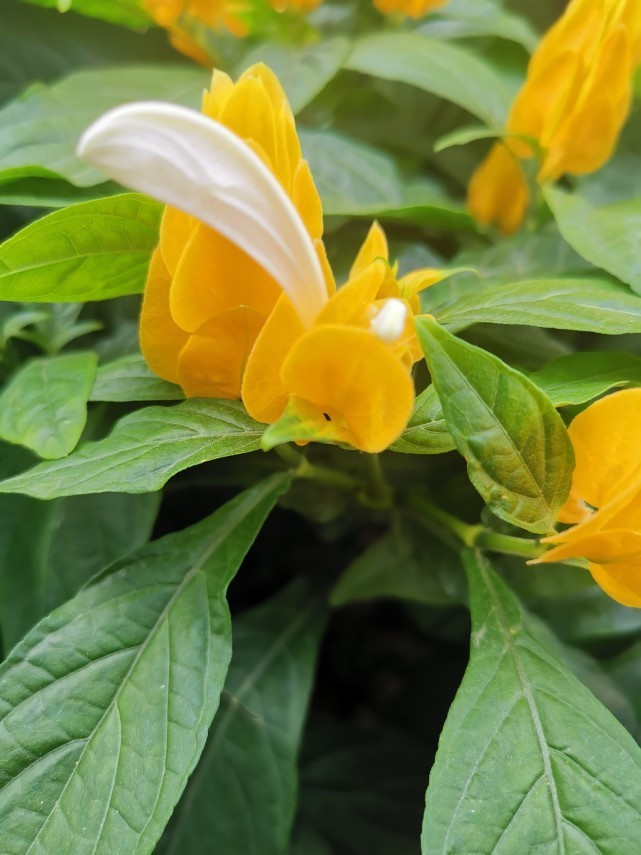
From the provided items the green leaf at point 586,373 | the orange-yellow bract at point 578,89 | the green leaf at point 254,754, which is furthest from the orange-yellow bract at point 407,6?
the green leaf at point 254,754

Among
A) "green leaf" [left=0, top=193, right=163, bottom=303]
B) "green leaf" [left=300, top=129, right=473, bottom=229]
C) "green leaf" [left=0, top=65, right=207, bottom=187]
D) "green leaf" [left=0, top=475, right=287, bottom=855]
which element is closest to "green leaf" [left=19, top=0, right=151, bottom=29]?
"green leaf" [left=0, top=65, right=207, bottom=187]

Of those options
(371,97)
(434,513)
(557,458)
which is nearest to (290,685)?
(434,513)

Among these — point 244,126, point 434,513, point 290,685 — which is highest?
point 244,126

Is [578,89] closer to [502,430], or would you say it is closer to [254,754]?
[502,430]

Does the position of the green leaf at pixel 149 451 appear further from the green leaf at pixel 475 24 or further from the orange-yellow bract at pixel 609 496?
the green leaf at pixel 475 24

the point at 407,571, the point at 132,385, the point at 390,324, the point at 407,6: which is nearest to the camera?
the point at 390,324

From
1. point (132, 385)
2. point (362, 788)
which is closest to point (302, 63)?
point (132, 385)

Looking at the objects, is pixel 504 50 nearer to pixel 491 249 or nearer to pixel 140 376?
pixel 491 249
